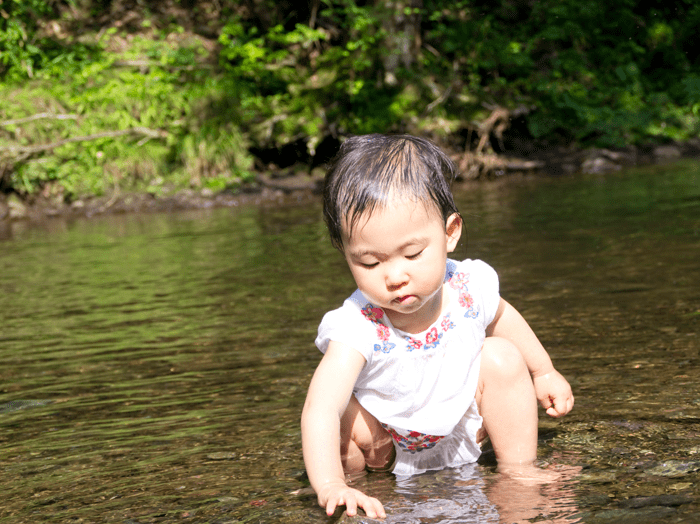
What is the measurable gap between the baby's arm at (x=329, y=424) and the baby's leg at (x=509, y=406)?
1.20 feet

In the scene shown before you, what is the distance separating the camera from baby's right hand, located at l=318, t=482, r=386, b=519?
5.82 feet

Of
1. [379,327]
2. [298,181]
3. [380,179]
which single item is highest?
[380,179]

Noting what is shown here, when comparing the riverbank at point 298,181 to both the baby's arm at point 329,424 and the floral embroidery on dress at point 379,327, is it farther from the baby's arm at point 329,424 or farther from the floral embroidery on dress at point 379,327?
the baby's arm at point 329,424

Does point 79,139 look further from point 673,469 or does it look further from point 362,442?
point 673,469

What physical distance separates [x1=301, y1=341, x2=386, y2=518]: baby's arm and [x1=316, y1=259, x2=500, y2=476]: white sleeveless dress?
0.16 ft

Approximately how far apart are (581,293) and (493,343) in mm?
2358

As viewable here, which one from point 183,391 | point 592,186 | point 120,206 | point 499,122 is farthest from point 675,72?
point 183,391

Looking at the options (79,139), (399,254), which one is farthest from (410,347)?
(79,139)

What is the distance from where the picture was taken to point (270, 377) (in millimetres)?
3297

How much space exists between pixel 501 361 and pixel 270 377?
133cm

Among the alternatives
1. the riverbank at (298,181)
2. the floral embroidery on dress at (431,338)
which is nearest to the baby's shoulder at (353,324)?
the floral embroidery on dress at (431,338)

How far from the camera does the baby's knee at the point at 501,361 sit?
87.0 inches

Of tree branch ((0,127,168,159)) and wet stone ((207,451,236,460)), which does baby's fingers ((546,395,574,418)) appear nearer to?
wet stone ((207,451,236,460))

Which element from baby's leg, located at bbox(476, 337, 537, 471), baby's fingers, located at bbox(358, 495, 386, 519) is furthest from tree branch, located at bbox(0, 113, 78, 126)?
baby's fingers, located at bbox(358, 495, 386, 519)
